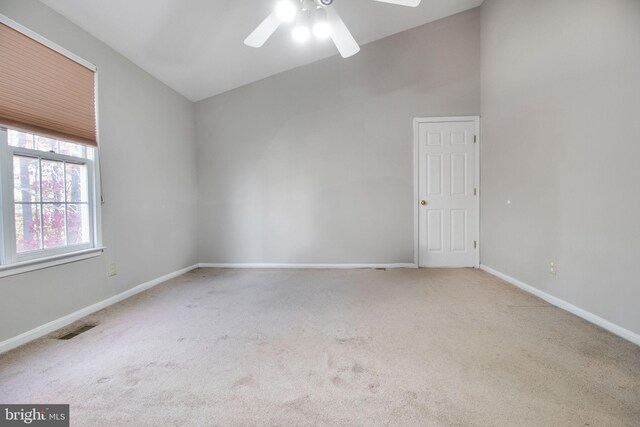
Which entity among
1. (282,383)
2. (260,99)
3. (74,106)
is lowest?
(282,383)

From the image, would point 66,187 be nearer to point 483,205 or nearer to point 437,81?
point 437,81

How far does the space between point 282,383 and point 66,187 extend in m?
2.31

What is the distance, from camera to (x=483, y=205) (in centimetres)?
371

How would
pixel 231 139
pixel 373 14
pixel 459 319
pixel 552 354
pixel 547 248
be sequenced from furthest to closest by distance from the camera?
pixel 231 139
pixel 373 14
pixel 547 248
pixel 459 319
pixel 552 354

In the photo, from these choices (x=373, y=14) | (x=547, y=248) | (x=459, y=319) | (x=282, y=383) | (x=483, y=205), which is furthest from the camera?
(x=483, y=205)

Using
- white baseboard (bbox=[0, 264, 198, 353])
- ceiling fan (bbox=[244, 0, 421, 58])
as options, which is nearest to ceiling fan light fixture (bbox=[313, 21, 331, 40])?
ceiling fan (bbox=[244, 0, 421, 58])

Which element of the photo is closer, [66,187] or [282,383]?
[282,383]

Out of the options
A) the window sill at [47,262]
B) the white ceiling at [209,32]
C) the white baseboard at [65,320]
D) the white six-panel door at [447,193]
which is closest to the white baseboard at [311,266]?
the white six-panel door at [447,193]

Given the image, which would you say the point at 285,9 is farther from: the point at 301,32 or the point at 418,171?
the point at 418,171

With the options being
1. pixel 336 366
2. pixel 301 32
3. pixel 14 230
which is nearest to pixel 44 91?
pixel 14 230

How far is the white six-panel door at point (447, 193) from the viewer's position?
3801mm

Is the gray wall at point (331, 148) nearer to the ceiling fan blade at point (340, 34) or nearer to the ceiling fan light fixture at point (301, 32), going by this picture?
the ceiling fan blade at point (340, 34)

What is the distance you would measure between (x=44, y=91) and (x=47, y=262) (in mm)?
1246

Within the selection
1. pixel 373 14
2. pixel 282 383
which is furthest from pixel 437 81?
pixel 282 383
